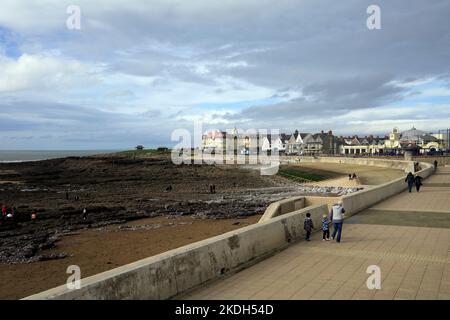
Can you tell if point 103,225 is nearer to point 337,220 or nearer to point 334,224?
point 334,224

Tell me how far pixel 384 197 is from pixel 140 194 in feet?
75.6

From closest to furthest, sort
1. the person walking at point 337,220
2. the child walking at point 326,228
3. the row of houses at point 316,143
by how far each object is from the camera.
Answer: the person walking at point 337,220 < the child walking at point 326,228 < the row of houses at point 316,143

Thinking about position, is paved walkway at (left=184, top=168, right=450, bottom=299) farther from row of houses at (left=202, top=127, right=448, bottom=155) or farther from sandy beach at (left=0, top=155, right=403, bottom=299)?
row of houses at (left=202, top=127, right=448, bottom=155)

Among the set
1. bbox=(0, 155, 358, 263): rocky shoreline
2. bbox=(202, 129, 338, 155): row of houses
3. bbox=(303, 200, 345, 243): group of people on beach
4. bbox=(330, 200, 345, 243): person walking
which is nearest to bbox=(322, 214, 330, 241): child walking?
→ bbox=(303, 200, 345, 243): group of people on beach

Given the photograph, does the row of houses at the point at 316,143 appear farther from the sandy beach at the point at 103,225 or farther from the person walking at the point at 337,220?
the person walking at the point at 337,220

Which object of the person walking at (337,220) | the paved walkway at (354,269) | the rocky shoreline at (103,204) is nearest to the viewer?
the paved walkway at (354,269)

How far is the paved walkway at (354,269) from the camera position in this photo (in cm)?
665

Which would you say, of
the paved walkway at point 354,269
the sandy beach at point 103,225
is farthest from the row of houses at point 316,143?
the paved walkway at point 354,269

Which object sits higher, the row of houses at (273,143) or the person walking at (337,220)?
the row of houses at (273,143)

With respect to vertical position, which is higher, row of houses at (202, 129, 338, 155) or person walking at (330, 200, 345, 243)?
row of houses at (202, 129, 338, 155)

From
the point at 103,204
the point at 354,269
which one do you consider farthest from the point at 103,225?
the point at 354,269

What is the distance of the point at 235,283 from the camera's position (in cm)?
720

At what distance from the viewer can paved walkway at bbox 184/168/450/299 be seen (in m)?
6.65
